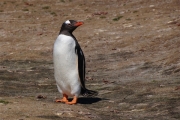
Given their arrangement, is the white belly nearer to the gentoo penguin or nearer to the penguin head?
the gentoo penguin

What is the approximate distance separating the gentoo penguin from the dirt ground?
0.47 meters

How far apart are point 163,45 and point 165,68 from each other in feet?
16.9

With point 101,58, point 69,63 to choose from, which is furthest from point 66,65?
point 101,58

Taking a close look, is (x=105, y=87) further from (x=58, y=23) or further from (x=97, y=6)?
(x=97, y=6)

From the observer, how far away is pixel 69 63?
601 inches

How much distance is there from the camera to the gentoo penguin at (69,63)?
1504cm

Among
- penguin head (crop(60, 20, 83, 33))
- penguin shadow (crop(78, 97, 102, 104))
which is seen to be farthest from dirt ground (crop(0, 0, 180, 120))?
penguin head (crop(60, 20, 83, 33))

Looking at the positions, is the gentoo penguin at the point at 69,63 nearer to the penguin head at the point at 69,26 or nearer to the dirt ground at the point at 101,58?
the penguin head at the point at 69,26

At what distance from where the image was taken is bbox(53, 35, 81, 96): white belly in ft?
49.1

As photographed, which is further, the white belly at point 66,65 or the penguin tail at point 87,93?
the penguin tail at point 87,93

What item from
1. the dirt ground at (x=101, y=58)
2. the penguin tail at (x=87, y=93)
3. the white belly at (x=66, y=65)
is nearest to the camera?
the dirt ground at (x=101, y=58)

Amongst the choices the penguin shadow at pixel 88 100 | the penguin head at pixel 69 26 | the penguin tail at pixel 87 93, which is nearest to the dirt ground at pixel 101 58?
the penguin shadow at pixel 88 100

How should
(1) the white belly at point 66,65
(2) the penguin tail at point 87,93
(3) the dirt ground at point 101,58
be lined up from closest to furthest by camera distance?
(3) the dirt ground at point 101,58 < (1) the white belly at point 66,65 < (2) the penguin tail at point 87,93

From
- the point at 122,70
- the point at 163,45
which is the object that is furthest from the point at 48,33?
the point at 122,70
